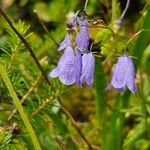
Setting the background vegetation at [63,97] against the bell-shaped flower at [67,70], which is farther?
the background vegetation at [63,97]

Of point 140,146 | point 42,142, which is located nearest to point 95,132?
point 140,146

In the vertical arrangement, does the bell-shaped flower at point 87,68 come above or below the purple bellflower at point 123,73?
above

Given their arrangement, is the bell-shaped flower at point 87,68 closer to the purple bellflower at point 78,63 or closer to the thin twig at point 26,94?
the purple bellflower at point 78,63

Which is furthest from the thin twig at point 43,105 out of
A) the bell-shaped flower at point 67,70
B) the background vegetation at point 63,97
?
the bell-shaped flower at point 67,70

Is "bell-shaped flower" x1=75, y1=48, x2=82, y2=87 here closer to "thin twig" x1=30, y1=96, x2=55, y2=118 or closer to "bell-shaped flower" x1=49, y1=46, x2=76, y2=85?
"bell-shaped flower" x1=49, y1=46, x2=76, y2=85

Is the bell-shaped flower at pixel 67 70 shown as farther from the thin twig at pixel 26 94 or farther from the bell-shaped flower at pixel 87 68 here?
the thin twig at pixel 26 94

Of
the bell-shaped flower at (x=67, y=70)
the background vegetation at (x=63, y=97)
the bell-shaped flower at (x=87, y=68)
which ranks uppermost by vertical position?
the bell-shaped flower at (x=67, y=70)

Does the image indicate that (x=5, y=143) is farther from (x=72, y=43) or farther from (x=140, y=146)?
(x=140, y=146)

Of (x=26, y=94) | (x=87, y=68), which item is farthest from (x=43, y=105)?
(x=87, y=68)
